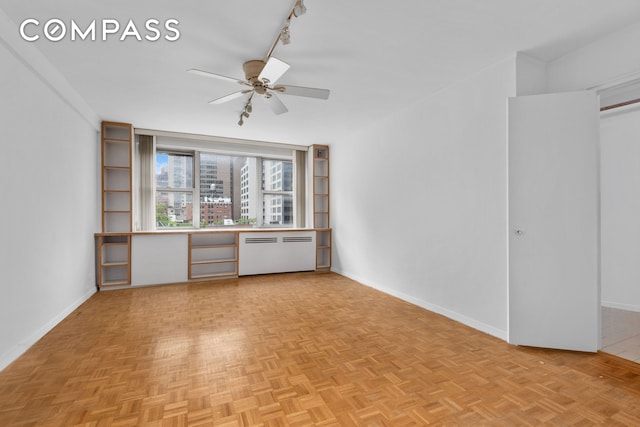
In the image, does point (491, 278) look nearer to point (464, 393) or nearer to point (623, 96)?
point (464, 393)

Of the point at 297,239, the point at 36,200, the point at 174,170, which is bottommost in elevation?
the point at 297,239

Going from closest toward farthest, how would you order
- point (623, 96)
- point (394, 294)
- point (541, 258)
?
point (541, 258)
point (623, 96)
point (394, 294)

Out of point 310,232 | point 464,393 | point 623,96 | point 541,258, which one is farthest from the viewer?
point 310,232

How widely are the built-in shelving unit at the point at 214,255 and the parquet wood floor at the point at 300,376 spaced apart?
2071 mm

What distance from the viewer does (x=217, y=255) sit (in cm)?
586

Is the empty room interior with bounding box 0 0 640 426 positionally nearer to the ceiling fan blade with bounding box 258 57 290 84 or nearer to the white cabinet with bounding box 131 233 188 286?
the ceiling fan blade with bounding box 258 57 290 84

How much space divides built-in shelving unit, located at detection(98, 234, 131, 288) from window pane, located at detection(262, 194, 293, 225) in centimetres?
258

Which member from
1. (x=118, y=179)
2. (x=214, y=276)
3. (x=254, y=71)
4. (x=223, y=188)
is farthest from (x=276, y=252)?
(x=254, y=71)

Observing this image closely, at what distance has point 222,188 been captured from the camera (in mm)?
6297

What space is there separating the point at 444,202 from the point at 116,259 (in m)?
5.09

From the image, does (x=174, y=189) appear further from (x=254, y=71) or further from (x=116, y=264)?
(x=254, y=71)

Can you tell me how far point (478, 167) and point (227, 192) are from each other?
15.5 ft

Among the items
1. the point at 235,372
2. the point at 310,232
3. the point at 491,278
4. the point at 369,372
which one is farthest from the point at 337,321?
the point at 310,232

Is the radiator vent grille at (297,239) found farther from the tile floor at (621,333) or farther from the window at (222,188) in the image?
the tile floor at (621,333)
